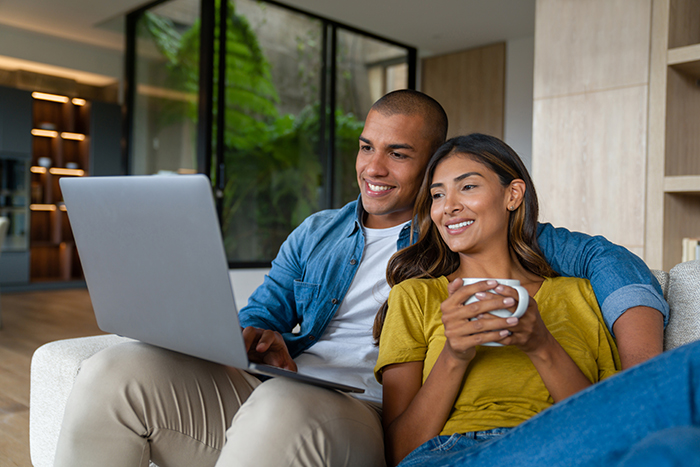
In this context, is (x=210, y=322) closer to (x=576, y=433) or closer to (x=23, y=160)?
(x=576, y=433)

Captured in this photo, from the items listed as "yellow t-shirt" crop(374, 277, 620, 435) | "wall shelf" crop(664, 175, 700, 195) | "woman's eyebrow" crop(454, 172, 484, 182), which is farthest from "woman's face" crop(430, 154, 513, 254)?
"wall shelf" crop(664, 175, 700, 195)

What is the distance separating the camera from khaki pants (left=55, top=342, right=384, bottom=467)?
0.84 m

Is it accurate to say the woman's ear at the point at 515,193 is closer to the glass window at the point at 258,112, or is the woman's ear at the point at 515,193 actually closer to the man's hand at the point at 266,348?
the man's hand at the point at 266,348

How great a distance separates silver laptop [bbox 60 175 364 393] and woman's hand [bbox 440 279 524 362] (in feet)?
0.65

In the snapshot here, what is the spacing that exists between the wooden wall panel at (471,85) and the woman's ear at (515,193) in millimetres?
4676

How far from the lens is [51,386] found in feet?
4.26

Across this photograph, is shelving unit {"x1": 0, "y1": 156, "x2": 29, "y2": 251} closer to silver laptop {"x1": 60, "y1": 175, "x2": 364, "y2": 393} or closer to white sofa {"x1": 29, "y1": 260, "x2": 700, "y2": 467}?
white sofa {"x1": 29, "y1": 260, "x2": 700, "y2": 467}

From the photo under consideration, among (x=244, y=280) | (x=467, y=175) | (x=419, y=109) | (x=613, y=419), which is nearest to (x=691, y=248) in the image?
(x=419, y=109)

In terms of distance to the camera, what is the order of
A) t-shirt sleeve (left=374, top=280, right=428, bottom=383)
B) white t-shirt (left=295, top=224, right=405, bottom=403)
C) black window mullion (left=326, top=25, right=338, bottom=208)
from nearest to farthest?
t-shirt sleeve (left=374, top=280, right=428, bottom=383) → white t-shirt (left=295, top=224, right=405, bottom=403) → black window mullion (left=326, top=25, right=338, bottom=208)

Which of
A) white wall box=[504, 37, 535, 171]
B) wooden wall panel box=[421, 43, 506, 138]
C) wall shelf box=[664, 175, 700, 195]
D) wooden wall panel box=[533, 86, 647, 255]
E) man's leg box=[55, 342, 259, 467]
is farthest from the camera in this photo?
wooden wall panel box=[421, 43, 506, 138]

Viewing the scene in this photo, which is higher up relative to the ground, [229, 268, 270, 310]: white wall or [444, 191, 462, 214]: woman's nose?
[444, 191, 462, 214]: woman's nose

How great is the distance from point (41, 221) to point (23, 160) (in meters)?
0.88

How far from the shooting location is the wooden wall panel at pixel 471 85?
588 cm

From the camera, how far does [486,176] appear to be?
114 cm
